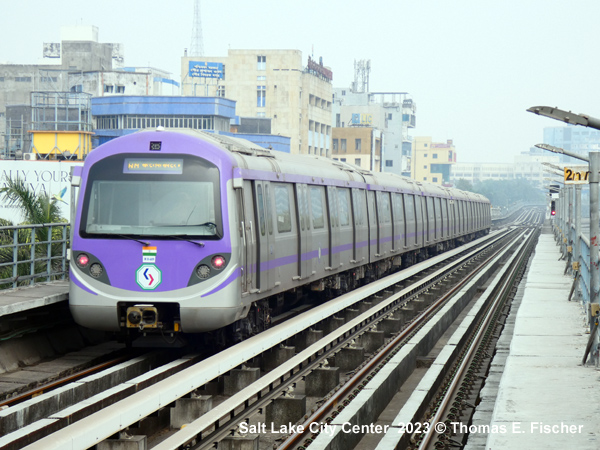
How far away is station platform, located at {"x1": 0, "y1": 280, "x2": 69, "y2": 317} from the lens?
35.6ft

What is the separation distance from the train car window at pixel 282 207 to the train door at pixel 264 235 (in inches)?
18.5

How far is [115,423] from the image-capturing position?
7605 mm

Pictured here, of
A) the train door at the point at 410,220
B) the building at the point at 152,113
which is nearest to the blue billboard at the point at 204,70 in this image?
the building at the point at 152,113

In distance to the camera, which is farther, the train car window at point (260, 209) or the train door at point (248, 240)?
the train car window at point (260, 209)

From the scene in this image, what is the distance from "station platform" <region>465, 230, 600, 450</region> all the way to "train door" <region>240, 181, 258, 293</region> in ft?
10.9

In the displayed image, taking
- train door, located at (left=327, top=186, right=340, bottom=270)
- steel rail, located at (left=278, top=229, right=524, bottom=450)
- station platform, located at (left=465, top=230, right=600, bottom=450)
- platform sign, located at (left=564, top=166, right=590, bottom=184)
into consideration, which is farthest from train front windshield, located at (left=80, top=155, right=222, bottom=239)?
platform sign, located at (left=564, top=166, right=590, bottom=184)

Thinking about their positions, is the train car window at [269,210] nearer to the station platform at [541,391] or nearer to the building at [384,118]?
the station platform at [541,391]

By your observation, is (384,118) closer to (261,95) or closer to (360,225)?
(261,95)

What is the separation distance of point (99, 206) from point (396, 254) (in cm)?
1586

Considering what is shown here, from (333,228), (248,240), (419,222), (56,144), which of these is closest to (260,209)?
(248,240)

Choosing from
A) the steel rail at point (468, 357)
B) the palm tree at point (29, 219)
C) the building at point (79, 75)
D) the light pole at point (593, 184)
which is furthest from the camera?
the building at point (79, 75)

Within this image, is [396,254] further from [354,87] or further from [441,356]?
[354,87]

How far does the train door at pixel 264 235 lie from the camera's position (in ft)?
41.5

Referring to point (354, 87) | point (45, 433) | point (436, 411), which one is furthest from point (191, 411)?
point (354, 87)
